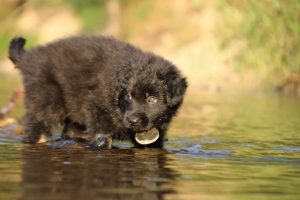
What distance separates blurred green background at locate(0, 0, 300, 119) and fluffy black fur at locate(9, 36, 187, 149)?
15.2 feet

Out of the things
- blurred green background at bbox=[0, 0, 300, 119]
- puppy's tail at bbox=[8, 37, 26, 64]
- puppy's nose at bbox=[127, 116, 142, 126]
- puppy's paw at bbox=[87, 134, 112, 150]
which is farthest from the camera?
blurred green background at bbox=[0, 0, 300, 119]

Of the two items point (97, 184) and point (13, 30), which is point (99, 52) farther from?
point (13, 30)

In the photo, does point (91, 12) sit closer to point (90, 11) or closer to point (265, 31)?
point (90, 11)

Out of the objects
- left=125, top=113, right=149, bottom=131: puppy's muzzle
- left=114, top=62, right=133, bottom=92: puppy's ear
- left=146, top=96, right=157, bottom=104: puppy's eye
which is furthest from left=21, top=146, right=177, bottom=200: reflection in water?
left=114, top=62, right=133, bottom=92: puppy's ear

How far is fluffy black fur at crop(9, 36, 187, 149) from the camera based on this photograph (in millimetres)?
7938

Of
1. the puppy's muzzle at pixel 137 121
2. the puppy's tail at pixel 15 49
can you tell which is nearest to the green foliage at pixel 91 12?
the puppy's tail at pixel 15 49

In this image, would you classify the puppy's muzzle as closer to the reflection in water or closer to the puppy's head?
the puppy's head

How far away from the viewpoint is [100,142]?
823cm

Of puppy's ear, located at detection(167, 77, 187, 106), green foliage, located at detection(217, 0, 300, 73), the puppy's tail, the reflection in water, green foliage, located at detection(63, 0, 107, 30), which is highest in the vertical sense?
green foliage, located at detection(63, 0, 107, 30)

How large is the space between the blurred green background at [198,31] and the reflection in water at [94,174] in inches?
243

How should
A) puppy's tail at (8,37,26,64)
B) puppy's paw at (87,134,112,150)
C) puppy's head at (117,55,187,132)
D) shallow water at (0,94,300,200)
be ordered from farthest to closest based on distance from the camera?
puppy's tail at (8,37,26,64)
puppy's paw at (87,134,112,150)
puppy's head at (117,55,187,132)
shallow water at (0,94,300,200)

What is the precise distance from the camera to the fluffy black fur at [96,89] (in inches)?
313

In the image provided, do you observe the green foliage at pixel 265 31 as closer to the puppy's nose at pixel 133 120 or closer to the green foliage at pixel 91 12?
the puppy's nose at pixel 133 120

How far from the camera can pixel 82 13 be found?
2983 cm
